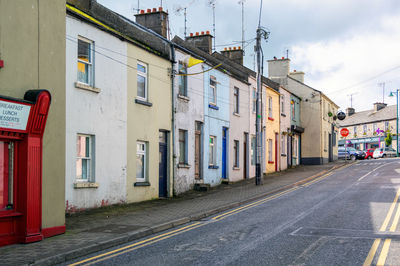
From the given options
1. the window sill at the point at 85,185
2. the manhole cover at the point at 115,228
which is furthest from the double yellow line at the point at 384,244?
the window sill at the point at 85,185

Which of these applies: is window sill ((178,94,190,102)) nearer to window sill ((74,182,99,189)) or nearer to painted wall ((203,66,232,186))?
painted wall ((203,66,232,186))

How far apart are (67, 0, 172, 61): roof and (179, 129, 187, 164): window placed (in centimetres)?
367

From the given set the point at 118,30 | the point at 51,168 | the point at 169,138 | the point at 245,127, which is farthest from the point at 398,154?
the point at 51,168

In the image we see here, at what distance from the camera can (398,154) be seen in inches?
2409

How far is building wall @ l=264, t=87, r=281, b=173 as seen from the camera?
106 ft

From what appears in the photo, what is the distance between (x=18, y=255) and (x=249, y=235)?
4958 mm

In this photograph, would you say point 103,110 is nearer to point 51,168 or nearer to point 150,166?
point 150,166

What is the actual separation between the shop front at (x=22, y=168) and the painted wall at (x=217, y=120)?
13.4 metres

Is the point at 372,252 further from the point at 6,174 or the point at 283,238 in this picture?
the point at 6,174

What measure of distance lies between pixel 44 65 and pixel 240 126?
1864cm

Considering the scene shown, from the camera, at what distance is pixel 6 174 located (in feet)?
31.1

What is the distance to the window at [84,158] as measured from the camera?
45.6 feet

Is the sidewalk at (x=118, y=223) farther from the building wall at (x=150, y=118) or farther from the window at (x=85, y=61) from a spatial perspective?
the window at (x=85, y=61)

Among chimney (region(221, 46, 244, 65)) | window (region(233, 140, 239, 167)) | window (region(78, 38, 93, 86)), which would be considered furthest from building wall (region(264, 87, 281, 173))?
window (region(78, 38, 93, 86))
